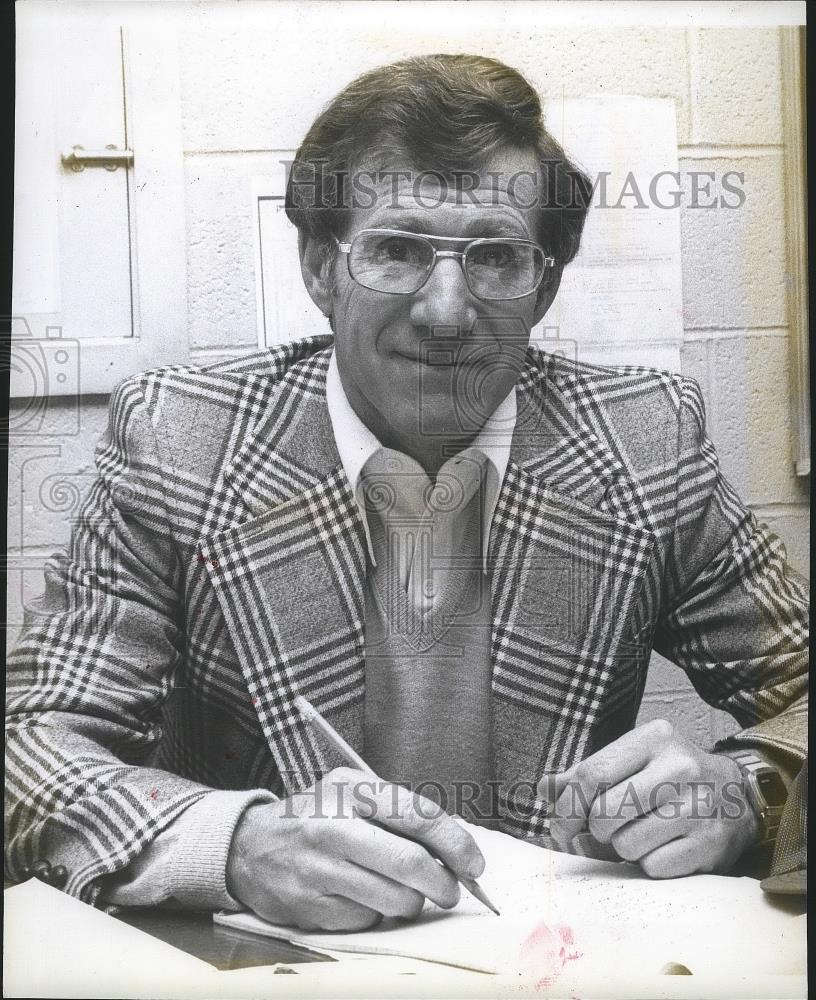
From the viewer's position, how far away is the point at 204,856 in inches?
75.4

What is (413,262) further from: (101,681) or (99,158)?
(101,681)

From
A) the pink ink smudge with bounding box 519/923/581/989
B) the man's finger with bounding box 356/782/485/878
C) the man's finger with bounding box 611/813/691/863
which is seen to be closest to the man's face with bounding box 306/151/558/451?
the man's finger with bounding box 356/782/485/878

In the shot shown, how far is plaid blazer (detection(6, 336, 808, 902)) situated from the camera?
200 centimetres

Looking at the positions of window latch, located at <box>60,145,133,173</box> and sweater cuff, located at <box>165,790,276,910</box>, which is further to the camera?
window latch, located at <box>60,145,133,173</box>

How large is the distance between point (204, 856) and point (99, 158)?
1.25m

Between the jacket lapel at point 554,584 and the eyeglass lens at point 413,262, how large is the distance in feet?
0.65

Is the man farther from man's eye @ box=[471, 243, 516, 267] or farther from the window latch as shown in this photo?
the window latch

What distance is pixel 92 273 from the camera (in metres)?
2.07

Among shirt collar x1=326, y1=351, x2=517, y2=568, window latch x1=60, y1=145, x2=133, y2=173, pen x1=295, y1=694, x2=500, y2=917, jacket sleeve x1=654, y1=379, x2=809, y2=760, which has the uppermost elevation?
window latch x1=60, y1=145, x2=133, y2=173

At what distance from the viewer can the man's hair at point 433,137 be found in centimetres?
200

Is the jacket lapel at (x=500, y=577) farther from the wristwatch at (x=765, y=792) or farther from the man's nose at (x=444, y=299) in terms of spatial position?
the wristwatch at (x=765, y=792)

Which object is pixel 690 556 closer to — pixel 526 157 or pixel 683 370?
pixel 683 370

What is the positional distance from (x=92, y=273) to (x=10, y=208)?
203 mm

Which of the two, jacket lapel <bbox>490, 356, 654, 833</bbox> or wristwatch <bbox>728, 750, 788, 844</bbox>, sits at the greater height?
jacket lapel <bbox>490, 356, 654, 833</bbox>
